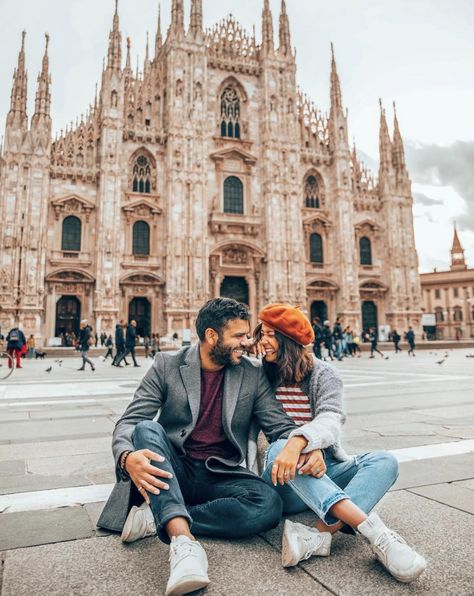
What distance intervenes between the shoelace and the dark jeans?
55cm

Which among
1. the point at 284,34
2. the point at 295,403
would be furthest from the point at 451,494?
the point at 284,34

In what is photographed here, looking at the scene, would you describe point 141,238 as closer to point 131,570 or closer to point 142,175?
point 142,175

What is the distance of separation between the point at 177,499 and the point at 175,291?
25268 mm

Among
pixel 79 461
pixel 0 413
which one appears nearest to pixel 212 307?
pixel 79 461

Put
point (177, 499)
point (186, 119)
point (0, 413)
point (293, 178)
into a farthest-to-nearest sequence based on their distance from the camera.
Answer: point (293, 178) < point (186, 119) < point (0, 413) < point (177, 499)

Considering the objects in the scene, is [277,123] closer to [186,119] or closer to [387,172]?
[186,119]

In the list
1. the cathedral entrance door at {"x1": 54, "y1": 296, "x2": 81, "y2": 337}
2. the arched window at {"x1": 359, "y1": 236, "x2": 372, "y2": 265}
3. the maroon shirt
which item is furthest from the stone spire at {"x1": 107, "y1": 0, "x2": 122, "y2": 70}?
the maroon shirt

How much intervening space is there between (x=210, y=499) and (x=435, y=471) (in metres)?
1.81

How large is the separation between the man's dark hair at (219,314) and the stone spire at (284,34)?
112 ft

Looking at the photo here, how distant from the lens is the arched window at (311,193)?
32594mm

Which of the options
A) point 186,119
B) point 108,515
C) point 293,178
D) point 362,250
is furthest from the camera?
point 362,250

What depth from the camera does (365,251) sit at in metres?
33.6

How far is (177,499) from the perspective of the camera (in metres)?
2.17

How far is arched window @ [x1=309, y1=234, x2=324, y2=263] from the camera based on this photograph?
32.0 m
